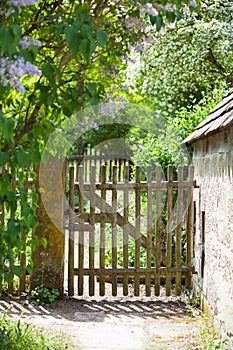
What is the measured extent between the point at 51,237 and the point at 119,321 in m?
1.35

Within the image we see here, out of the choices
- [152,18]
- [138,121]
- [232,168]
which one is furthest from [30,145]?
[138,121]

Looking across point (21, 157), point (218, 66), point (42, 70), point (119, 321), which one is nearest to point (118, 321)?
point (119, 321)

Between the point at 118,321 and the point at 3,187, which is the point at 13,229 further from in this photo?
the point at 118,321

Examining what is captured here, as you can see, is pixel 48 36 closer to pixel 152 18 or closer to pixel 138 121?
pixel 152 18

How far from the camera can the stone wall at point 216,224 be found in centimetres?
466

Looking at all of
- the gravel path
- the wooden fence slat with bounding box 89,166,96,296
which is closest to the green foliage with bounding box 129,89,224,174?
the wooden fence slat with bounding box 89,166,96,296

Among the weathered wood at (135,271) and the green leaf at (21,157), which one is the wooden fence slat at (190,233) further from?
the green leaf at (21,157)

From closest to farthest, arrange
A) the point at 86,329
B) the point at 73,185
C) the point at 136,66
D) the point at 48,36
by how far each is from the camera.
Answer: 1. the point at 48,36
2. the point at 86,329
3. the point at 73,185
4. the point at 136,66

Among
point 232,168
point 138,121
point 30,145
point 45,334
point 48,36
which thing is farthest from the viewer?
point 138,121

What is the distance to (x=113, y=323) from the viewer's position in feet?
19.3

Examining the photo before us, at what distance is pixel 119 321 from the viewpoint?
19.6 feet

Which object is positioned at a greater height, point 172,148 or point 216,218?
point 172,148

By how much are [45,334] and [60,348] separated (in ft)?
1.85

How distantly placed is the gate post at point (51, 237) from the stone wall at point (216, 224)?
166 centimetres
